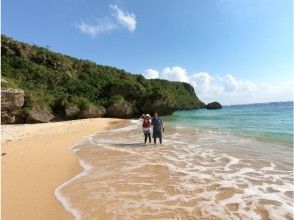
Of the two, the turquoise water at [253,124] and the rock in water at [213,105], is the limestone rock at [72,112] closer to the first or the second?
the turquoise water at [253,124]

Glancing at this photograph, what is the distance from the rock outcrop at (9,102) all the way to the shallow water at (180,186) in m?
17.3

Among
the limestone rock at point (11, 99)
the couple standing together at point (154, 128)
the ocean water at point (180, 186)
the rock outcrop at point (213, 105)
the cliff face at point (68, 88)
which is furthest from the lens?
the rock outcrop at point (213, 105)

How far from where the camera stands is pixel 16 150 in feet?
42.5

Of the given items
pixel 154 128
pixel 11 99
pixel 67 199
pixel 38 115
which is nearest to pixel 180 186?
pixel 67 199

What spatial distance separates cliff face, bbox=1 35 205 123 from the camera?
133 feet

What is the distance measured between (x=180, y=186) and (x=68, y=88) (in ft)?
142

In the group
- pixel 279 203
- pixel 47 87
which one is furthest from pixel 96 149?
pixel 47 87

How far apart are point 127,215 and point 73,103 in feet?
125

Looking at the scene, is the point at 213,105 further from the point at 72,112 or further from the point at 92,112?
the point at 72,112

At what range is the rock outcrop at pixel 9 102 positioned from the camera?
27078mm

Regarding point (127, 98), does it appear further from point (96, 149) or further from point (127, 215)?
point (127, 215)

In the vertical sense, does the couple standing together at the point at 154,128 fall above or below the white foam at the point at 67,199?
above

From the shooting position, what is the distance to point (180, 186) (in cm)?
808

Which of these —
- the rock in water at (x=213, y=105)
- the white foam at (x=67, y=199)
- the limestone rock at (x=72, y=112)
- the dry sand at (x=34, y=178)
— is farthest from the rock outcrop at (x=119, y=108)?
the rock in water at (x=213, y=105)
